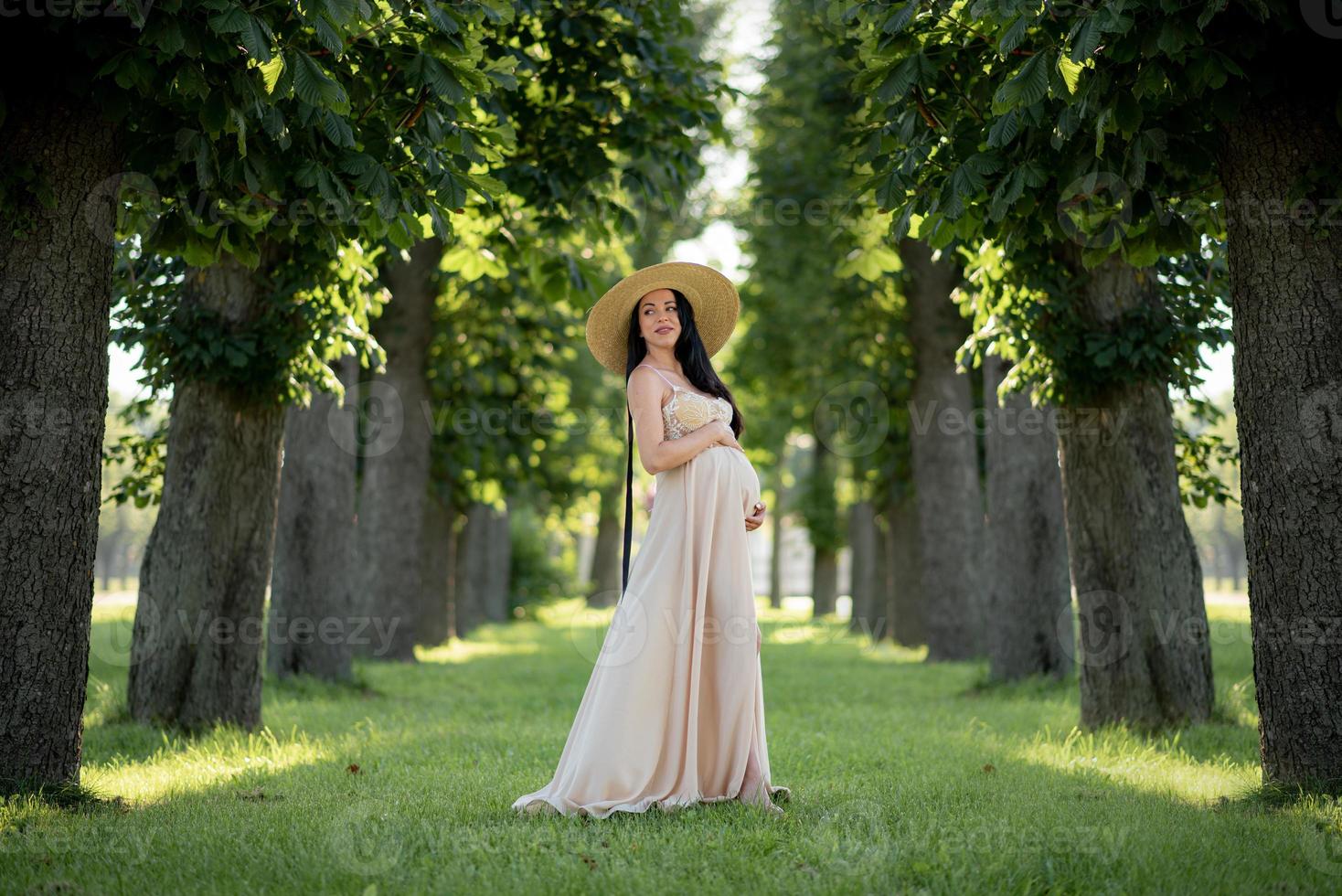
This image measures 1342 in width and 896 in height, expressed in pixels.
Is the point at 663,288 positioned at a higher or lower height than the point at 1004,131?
lower

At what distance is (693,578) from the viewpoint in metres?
5.57

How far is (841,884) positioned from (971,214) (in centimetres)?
363

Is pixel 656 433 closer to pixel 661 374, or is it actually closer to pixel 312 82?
pixel 661 374

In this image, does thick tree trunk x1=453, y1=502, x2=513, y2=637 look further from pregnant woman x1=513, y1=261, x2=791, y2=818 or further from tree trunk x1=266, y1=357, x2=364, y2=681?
pregnant woman x1=513, y1=261, x2=791, y2=818

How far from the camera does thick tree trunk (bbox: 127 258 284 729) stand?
8.29 meters

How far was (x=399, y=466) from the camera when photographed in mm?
15508

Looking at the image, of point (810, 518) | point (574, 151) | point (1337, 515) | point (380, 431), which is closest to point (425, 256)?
point (380, 431)

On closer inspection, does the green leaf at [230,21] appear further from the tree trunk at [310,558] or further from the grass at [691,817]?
the tree trunk at [310,558]

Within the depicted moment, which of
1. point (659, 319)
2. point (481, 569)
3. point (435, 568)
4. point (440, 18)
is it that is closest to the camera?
point (440, 18)

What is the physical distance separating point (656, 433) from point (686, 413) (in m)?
0.18

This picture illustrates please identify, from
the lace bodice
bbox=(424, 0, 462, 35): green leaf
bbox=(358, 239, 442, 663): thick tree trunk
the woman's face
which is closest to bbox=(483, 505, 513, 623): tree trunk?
bbox=(358, 239, 442, 663): thick tree trunk

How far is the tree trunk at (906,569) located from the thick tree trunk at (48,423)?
1415cm

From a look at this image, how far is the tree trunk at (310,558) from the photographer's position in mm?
11508

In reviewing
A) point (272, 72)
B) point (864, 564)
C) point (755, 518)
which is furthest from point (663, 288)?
point (864, 564)
